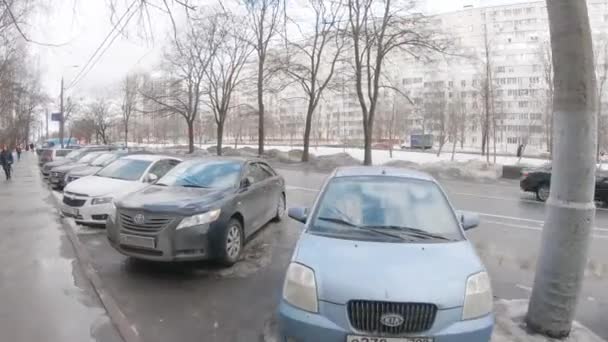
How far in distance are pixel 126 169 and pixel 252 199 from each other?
188 inches

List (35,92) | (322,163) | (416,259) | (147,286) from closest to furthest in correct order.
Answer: (416,259) → (147,286) → (322,163) → (35,92)

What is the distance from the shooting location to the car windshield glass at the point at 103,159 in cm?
1535

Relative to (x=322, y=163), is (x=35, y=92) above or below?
above

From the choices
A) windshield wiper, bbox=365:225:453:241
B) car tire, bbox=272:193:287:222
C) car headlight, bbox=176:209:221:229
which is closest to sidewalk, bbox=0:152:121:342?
car headlight, bbox=176:209:221:229

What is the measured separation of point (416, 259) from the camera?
329cm

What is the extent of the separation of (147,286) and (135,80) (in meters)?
58.5

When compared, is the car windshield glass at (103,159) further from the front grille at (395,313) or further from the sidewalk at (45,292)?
the front grille at (395,313)

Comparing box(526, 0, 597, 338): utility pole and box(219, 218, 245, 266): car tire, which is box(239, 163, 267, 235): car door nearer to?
box(219, 218, 245, 266): car tire

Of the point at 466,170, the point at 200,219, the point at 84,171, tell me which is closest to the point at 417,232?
the point at 200,219

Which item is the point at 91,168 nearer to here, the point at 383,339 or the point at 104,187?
the point at 104,187

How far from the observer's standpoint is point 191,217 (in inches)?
213

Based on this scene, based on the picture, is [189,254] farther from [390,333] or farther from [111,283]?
[390,333]

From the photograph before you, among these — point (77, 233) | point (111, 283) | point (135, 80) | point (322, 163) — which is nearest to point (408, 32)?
point (322, 163)

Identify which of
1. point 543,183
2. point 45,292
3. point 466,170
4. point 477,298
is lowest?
point 45,292
